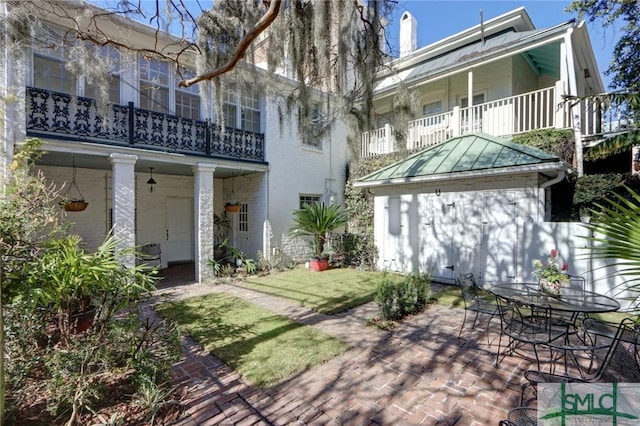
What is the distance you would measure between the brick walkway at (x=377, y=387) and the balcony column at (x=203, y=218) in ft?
14.8

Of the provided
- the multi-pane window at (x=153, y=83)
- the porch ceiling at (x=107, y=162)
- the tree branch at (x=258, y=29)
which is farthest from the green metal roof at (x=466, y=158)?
the multi-pane window at (x=153, y=83)

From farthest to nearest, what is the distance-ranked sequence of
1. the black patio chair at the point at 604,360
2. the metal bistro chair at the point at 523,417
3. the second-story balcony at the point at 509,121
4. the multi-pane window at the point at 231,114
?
the multi-pane window at the point at 231,114
the second-story balcony at the point at 509,121
the black patio chair at the point at 604,360
the metal bistro chair at the point at 523,417

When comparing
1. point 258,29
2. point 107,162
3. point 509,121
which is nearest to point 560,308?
point 258,29

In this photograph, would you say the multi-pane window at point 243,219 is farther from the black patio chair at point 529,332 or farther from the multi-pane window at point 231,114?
the black patio chair at point 529,332

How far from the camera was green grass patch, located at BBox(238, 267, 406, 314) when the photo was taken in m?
6.58

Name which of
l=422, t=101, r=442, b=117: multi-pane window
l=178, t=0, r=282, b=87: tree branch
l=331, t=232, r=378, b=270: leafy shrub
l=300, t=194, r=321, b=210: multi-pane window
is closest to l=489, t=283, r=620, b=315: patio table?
l=178, t=0, r=282, b=87: tree branch

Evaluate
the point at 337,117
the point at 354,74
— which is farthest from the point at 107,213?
the point at 354,74

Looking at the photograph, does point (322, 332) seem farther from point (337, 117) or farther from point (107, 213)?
point (107, 213)

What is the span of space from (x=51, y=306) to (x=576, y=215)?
1111cm

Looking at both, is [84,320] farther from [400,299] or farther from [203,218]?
[203,218]

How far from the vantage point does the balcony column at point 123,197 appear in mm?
7320

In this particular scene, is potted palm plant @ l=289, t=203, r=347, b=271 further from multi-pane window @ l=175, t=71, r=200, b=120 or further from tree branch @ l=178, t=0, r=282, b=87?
tree branch @ l=178, t=0, r=282, b=87

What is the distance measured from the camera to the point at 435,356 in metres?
4.05

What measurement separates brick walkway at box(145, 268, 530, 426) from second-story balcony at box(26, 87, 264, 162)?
5.05 meters
